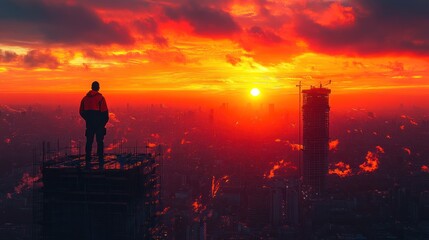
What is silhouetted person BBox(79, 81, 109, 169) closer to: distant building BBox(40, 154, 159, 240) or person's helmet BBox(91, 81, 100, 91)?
person's helmet BBox(91, 81, 100, 91)

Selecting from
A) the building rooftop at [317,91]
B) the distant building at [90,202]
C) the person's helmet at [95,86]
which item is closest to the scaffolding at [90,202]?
the distant building at [90,202]

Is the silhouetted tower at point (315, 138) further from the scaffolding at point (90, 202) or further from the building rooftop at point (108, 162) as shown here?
the scaffolding at point (90, 202)

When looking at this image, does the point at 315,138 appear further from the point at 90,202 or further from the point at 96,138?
the point at 90,202

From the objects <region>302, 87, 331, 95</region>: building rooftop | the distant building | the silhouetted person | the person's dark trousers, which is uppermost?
<region>302, 87, 331, 95</region>: building rooftop

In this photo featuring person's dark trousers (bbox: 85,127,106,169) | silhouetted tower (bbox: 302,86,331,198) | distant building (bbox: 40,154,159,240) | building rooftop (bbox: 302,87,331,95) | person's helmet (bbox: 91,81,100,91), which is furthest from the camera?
building rooftop (bbox: 302,87,331,95)

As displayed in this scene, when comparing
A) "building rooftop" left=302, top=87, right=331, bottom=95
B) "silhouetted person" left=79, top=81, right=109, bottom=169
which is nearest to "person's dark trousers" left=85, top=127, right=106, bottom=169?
"silhouetted person" left=79, top=81, right=109, bottom=169

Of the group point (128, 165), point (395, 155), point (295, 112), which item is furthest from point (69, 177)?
point (295, 112)
